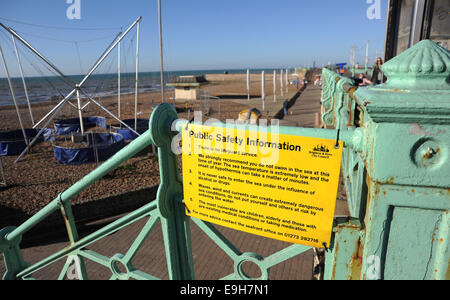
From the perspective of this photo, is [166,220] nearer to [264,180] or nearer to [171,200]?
[171,200]

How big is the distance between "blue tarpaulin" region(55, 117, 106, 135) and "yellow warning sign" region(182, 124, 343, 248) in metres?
19.9

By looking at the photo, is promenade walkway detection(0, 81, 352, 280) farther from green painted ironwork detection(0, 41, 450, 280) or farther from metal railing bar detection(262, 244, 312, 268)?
green painted ironwork detection(0, 41, 450, 280)

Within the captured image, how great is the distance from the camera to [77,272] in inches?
93.7

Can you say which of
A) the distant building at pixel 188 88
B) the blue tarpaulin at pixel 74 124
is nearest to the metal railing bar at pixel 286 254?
the blue tarpaulin at pixel 74 124

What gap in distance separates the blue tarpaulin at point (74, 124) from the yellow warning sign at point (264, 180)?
65.2 ft

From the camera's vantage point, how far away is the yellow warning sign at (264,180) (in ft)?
4.28

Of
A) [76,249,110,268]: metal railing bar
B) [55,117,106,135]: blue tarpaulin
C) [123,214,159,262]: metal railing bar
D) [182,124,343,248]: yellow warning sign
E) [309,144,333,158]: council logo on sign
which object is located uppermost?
[309,144,333,158]: council logo on sign

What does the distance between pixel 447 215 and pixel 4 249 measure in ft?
10.8

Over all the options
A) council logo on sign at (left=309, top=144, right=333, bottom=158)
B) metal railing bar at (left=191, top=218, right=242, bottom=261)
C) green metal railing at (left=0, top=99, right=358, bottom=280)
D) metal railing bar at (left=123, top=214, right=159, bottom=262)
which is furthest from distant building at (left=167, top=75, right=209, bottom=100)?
council logo on sign at (left=309, top=144, right=333, bottom=158)

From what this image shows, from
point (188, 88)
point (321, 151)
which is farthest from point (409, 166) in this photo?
point (188, 88)

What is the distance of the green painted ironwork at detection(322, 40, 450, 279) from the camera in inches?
39.6

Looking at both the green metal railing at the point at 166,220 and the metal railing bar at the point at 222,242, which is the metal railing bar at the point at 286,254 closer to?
the green metal railing at the point at 166,220

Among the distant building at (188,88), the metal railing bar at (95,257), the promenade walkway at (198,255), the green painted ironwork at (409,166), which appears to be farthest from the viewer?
the distant building at (188,88)
